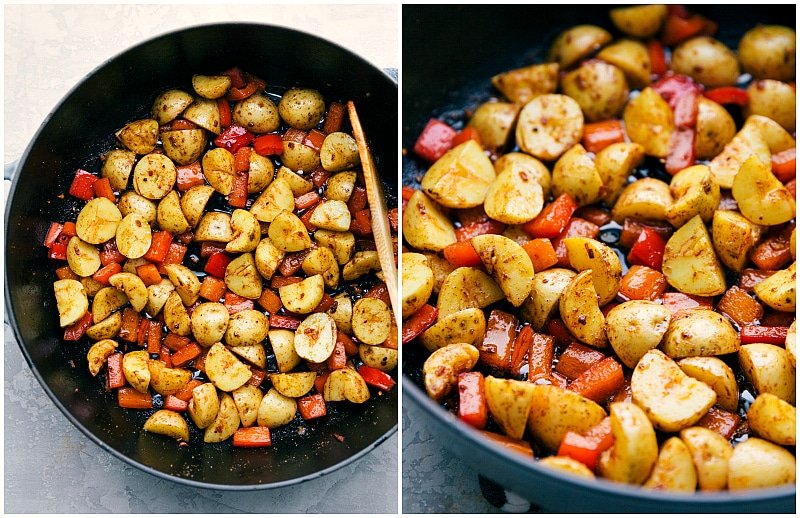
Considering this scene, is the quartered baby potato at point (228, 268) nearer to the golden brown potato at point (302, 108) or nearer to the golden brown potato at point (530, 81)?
the golden brown potato at point (302, 108)

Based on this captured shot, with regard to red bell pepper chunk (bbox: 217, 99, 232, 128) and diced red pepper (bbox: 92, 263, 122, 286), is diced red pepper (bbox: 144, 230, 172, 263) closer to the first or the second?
diced red pepper (bbox: 92, 263, 122, 286)

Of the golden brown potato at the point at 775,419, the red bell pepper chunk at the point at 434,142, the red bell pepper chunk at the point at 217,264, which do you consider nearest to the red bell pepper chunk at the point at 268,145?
the red bell pepper chunk at the point at 217,264

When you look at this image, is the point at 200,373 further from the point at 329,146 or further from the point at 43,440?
the point at 329,146

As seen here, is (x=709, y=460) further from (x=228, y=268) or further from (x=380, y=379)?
(x=228, y=268)

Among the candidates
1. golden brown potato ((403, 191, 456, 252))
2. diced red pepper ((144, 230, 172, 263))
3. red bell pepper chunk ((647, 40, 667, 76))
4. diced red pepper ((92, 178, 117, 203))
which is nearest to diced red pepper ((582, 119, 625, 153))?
red bell pepper chunk ((647, 40, 667, 76))

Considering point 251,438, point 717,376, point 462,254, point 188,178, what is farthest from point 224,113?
point 717,376

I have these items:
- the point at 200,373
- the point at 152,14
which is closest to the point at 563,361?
the point at 200,373
